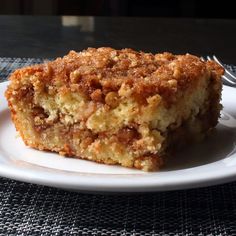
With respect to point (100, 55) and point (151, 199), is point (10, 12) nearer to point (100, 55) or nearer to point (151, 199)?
point (100, 55)

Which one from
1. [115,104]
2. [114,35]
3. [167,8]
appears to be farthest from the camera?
[167,8]

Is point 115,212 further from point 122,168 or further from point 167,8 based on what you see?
point 167,8

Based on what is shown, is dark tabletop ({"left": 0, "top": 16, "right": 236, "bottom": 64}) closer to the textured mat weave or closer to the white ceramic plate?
the white ceramic plate

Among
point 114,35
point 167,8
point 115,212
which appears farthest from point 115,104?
point 167,8

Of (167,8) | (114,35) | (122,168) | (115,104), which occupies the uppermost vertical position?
(115,104)

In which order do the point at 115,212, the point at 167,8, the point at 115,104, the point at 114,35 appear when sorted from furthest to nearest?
the point at 167,8 → the point at 114,35 → the point at 115,104 → the point at 115,212

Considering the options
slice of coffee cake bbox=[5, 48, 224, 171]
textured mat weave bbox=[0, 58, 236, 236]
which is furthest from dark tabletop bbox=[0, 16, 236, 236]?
Answer: slice of coffee cake bbox=[5, 48, 224, 171]

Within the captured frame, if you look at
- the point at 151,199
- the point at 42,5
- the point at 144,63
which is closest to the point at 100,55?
the point at 144,63
